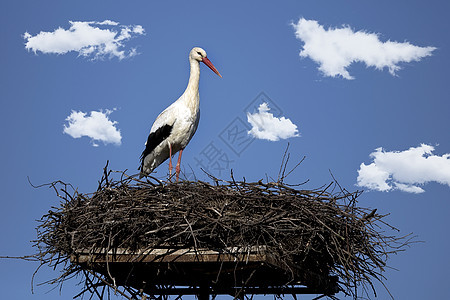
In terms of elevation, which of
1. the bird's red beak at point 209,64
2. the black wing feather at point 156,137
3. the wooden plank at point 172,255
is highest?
the bird's red beak at point 209,64

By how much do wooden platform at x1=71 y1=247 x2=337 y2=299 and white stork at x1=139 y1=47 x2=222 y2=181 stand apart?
1664 millimetres

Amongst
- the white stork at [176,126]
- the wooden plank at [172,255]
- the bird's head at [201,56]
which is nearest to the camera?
the wooden plank at [172,255]

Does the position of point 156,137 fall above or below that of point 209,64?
below

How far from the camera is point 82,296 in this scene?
17.5 ft

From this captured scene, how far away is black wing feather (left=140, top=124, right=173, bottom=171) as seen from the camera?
7.22 m

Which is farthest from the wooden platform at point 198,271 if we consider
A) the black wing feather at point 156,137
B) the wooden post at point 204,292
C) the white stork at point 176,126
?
the black wing feather at point 156,137

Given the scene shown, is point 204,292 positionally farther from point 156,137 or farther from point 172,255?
point 156,137

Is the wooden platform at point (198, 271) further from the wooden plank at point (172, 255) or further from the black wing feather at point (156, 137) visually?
the black wing feather at point (156, 137)

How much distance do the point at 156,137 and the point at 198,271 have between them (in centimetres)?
254

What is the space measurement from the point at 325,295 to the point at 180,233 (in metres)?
1.89

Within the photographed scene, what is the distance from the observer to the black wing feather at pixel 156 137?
7.22m

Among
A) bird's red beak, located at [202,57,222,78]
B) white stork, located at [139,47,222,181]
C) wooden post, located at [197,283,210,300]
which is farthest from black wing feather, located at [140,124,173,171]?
wooden post, located at [197,283,210,300]

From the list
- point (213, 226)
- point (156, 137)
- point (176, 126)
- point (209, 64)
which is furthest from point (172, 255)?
point (209, 64)

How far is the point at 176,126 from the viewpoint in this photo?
23.5 feet
